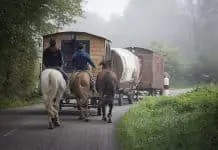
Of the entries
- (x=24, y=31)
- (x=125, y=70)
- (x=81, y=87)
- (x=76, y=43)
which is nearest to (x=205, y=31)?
(x=81, y=87)

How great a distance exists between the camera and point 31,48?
25.8m

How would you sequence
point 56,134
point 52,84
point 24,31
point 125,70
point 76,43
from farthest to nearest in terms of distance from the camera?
point 125,70, point 24,31, point 76,43, point 52,84, point 56,134

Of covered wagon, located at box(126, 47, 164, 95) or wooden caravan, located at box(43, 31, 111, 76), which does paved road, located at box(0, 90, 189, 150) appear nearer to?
wooden caravan, located at box(43, 31, 111, 76)

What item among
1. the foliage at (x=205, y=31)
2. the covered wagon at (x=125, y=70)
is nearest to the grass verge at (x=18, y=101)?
the covered wagon at (x=125, y=70)

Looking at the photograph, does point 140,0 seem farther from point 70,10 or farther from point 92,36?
point 92,36

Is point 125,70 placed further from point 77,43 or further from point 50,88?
point 50,88

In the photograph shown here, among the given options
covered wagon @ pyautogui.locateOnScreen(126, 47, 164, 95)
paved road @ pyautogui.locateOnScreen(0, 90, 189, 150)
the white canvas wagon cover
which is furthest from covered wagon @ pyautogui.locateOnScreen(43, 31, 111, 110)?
covered wagon @ pyautogui.locateOnScreen(126, 47, 164, 95)

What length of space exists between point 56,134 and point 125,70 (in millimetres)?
12454

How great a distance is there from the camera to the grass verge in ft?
80.3

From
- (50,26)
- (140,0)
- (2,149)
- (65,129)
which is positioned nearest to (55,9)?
(50,26)

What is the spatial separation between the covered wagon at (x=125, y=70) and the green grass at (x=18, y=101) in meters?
4.65

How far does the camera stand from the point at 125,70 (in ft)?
86.0

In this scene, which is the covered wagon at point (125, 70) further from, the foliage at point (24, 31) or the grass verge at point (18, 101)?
the grass verge at point (18, 101)

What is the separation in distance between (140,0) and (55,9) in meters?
4.60
